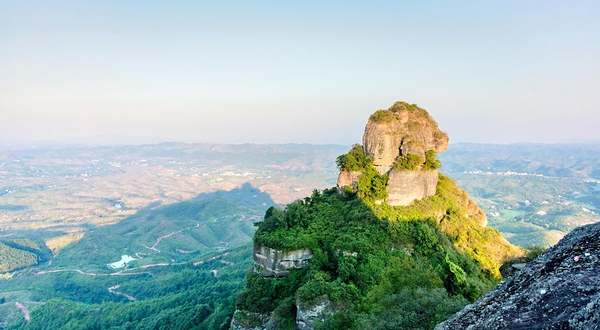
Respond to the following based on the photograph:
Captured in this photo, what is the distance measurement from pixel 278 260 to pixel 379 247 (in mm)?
8506

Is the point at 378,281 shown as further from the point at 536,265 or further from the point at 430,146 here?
the point at 430,146

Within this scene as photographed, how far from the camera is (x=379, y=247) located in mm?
27281

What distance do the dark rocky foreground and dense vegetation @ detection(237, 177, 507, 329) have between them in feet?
21.9

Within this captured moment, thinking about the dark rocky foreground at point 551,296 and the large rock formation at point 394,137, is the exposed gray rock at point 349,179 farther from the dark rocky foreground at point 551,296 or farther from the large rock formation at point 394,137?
the dark rocky foreground at point 551,296

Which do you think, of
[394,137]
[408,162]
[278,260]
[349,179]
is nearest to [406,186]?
[408,162]

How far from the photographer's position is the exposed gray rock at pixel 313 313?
22641 mm

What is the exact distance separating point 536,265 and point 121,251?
131 meters

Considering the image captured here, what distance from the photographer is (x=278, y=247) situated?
2867 centimetres

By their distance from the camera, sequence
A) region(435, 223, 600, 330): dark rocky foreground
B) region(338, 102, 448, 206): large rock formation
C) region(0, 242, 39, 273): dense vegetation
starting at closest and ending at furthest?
region(435, 223, 600, 330): dark rocky foreground → region(338, 102, 448, 206): large rock formation → region(0, 242, 39, 273): dense vegetation

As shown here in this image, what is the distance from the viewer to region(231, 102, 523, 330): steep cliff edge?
70.4ft

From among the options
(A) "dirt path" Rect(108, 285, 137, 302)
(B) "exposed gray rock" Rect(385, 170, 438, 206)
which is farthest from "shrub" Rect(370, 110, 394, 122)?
(A) "dirt path" Rect(108, 285, 137, 302)

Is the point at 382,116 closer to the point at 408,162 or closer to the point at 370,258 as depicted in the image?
the point at 408,162

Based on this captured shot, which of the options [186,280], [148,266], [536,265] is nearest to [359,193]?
[536,265]

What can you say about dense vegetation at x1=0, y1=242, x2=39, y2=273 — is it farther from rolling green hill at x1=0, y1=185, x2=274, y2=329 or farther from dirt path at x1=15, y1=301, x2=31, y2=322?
dirt path at x1=15, y1=301, x2=31, y2=322
